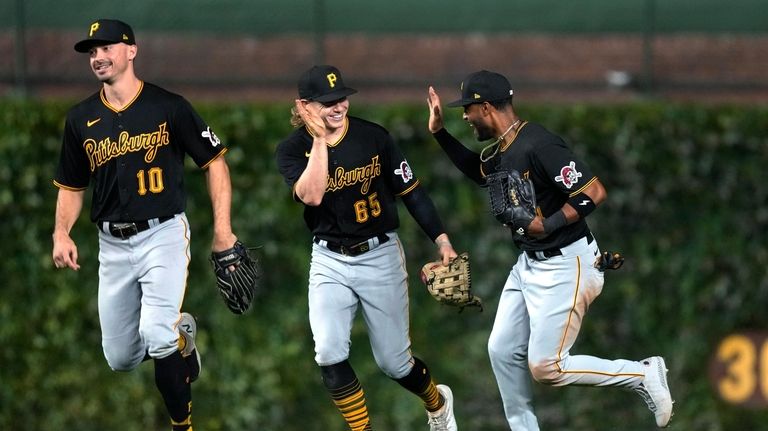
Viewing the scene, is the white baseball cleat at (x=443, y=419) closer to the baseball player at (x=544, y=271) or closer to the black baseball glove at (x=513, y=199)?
the baseball player at (x=544, y=271)

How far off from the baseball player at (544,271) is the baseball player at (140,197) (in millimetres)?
1530

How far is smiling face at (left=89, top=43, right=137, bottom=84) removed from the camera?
817cm

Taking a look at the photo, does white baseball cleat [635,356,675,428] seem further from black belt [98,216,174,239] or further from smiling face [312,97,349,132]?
black belt [98,216,174,239]

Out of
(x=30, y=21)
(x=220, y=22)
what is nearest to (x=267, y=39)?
(x=220, y=22)

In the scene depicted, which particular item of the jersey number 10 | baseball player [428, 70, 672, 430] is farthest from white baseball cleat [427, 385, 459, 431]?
the jersey number 10

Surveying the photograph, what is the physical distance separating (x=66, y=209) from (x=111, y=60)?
1.00 meters

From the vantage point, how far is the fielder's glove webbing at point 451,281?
27.6 ft

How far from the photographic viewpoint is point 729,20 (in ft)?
43.5

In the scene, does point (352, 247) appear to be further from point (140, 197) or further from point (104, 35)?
point (104, 35)

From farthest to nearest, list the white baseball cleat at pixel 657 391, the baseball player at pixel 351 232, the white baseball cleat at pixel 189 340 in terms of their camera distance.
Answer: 1. the white baseball cleat at pixel 189 340
2. the white baseball cleat at pixel 657 391
3. the baseball player at pixel 351 232

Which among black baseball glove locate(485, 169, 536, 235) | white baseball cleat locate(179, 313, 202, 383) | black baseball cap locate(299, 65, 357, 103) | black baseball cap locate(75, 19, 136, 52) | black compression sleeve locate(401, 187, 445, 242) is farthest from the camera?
white baseball cleat locate(179, 313, 202, 383)

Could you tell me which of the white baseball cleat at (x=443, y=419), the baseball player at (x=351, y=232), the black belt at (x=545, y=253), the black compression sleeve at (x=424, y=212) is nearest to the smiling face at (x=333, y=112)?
the baseball player at (x=351, y=232)

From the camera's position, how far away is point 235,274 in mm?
8406

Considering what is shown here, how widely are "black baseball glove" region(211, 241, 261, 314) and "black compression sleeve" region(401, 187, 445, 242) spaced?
1.04m
